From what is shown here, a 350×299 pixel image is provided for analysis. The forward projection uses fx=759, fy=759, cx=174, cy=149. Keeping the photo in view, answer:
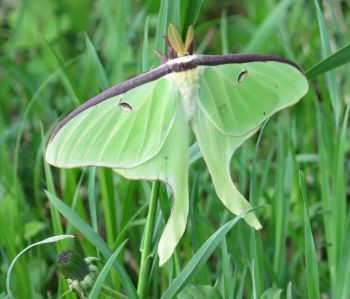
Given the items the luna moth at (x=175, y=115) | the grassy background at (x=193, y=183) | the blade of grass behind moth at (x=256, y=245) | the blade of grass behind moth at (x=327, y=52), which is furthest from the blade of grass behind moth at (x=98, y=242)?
the blade of grass behind moth at (x=327, y=52)

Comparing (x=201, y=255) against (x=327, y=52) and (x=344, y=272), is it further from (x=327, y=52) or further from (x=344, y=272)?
(x=327, y=52)

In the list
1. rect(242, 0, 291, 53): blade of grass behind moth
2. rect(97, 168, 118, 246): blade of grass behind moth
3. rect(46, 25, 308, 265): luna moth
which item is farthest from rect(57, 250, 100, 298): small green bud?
rect(242, 0, 291, 53): blade of grass behind moth

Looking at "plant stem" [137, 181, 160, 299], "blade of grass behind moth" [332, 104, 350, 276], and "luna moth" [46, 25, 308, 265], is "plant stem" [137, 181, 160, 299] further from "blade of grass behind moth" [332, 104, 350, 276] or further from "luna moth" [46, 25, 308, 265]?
"blade of grass behind moth" [332, 104, 350, 276]

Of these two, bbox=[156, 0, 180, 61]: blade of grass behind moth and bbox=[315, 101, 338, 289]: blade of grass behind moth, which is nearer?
bbox=[156, 0, 180, 61]: blade of grass behind moth

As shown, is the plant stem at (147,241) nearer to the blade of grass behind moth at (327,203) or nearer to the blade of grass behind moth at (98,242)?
the blade of grass behind moth at (98,242)

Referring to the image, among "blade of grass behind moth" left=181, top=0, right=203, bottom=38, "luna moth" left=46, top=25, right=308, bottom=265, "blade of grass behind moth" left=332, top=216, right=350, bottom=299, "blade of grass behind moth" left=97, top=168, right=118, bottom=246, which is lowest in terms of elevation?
"blade of grass behind moth" left=332, top=216, right=350, bottom=299

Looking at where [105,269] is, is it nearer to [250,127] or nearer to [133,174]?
[133,174]
